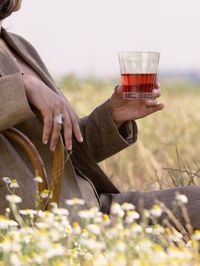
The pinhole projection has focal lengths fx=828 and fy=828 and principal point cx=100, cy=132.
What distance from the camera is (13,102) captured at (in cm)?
309

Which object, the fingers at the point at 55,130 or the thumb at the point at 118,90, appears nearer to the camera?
the fingers at the point at 55,130

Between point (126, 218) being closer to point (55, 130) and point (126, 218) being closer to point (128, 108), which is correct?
point (55, 130)

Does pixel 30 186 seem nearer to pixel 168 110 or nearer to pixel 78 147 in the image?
pixel 78 147

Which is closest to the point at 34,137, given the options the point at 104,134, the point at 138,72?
the point at 104,134

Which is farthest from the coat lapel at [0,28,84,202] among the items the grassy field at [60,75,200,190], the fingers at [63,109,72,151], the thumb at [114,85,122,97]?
the grassy field at [60,75,200,190]

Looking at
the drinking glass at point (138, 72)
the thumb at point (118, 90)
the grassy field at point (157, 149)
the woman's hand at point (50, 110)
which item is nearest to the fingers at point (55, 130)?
the woman's hand at point (50, 110)

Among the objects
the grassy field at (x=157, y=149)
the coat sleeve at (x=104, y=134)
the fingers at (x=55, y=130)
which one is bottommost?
the grassy field at (x=157, y=149)

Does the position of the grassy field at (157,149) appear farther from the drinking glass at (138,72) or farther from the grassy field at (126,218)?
the drinking glass at (138,72)

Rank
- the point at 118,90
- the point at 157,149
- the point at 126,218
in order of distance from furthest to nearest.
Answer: the point at 157,149
the point at 118,90
the point at 126,218

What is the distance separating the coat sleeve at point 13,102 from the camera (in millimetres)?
3086

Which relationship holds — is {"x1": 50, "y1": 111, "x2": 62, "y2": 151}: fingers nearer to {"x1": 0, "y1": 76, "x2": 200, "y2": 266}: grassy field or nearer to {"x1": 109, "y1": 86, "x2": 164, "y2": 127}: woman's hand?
{"x1": 0, "y1": 76, "x2": 200, "y2": 266}: grassy field

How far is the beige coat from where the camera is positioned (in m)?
3.10

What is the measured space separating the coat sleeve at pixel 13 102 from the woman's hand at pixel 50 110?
4cm

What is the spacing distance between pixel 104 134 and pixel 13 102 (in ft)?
2.16
